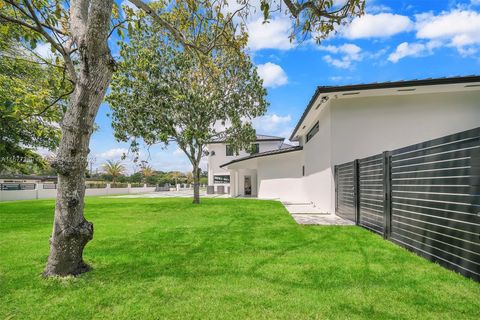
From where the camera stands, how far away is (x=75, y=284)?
3576mm

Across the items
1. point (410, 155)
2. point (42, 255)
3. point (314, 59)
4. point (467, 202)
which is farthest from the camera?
point (314, 59)

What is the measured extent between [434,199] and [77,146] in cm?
568

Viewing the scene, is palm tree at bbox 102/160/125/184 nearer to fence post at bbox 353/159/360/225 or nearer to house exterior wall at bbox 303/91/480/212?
house exterior wall at bbox 303/91/480/212

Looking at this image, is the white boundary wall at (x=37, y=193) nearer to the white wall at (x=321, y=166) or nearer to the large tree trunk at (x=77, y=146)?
the white wall at (x=321, y=166)

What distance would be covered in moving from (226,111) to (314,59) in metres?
7.41

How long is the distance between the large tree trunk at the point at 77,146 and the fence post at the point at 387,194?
237 inches

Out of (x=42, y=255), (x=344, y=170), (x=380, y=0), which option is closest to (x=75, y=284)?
(x=42, y=255)

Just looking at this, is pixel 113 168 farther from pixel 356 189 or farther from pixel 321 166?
pixel 356 189

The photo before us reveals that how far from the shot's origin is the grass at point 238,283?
286 centimetres

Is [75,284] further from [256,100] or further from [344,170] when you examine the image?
[256,100]

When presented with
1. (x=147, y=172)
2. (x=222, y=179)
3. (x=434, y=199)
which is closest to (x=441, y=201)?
(x=434, y=199)

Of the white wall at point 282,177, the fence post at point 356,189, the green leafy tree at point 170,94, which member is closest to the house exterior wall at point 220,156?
the white wall at point 282,177

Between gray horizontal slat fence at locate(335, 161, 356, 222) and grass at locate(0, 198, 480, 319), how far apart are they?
2710 millimetres

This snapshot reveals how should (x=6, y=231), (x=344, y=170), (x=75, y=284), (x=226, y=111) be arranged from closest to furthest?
1. (x=75, y=284)
2. (x=6, y=231)
3. (x=344, y=170)
4. (x=226, y=111)
